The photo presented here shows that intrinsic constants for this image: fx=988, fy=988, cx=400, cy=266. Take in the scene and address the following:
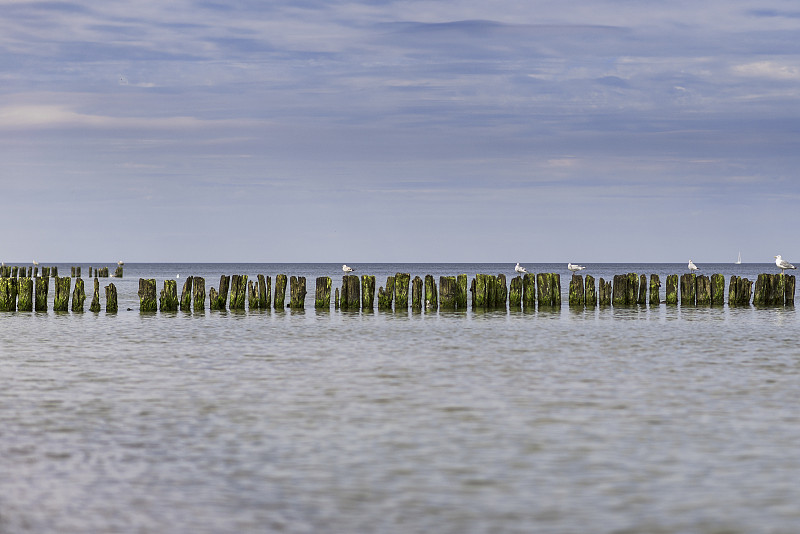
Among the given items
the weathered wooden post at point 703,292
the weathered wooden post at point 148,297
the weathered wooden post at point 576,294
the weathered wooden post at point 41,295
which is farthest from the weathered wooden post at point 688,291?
the weathered wooden post at point 41,295

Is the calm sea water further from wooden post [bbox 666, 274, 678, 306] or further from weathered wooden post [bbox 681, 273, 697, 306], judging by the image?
weathered wooden post [bbox 681, 273, 697, 306]

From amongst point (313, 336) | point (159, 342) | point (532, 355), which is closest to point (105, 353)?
point (159, 342)

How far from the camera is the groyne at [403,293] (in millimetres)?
28000

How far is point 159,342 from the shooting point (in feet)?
63.3

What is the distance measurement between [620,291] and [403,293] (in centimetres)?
733

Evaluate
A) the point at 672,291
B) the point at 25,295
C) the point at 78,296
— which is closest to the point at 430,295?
the point at 672,291

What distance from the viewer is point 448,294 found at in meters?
29.8

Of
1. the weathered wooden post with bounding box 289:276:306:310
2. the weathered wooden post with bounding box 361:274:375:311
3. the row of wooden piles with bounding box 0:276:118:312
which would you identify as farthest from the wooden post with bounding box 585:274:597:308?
the row of wooden piles with bounding box 0:276:118:312

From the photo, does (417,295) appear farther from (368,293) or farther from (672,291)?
(672,291)

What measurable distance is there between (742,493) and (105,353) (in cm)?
1248

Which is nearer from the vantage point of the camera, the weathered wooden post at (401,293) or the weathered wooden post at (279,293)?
the weathered wooden post at (279,293)

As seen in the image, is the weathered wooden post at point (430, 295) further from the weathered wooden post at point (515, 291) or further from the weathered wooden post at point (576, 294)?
the weathered wooden post at point (576, 294)

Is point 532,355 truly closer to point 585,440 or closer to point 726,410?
point 726,410

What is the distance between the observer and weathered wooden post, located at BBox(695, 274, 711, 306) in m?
32.3
